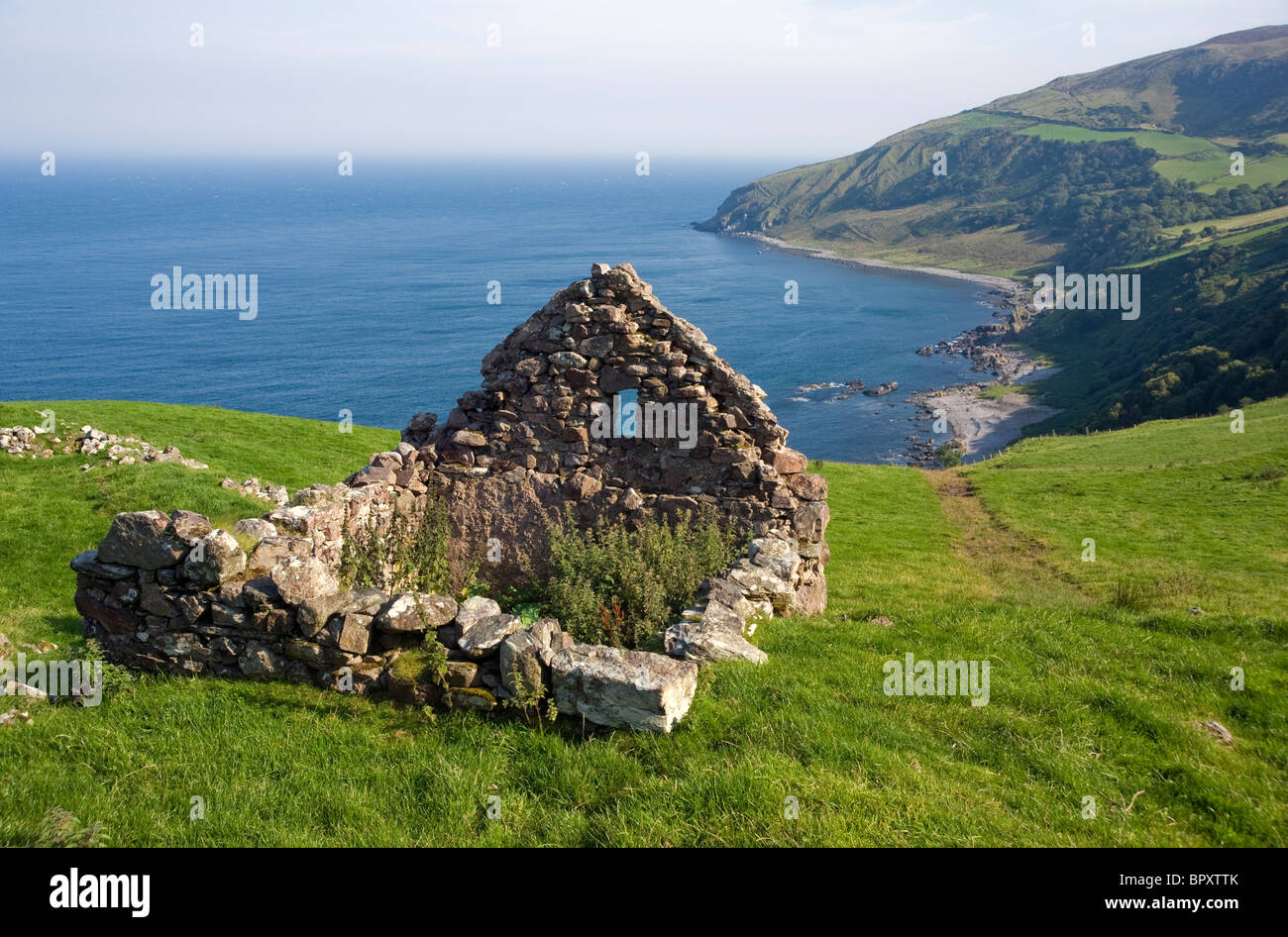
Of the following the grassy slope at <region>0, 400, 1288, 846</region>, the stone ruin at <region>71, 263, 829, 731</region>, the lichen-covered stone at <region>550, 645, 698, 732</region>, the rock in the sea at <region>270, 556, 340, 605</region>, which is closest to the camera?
the grassy slope at <region>0, 400, 1288, 846</region>

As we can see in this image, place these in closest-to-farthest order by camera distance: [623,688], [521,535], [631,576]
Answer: [623,688] < [631,576] < [521,535]

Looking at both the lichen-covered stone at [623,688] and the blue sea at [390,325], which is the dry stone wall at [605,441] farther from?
the blue sea at [390,325]

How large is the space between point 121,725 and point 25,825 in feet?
6.38

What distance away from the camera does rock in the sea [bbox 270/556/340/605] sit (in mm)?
8328

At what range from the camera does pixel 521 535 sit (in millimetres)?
14242

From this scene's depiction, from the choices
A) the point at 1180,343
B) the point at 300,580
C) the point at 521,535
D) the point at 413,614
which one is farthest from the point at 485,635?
the point at 1180,343

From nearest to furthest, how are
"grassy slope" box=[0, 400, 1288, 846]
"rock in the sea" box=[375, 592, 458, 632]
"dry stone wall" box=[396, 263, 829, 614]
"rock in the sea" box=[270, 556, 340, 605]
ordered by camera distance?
"grassy slope" box=[0, 400, 1288, 846] < "rock in the sea" box=[375, 592, 458, 632] < "rock in the sea" box=[270, 556, 340, 605] < "dry stone wall" box=[396, 263, 829, 614]

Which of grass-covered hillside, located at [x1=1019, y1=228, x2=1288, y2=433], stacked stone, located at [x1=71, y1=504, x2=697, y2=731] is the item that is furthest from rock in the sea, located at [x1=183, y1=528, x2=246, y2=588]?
grass-covered hillside, located at [x1=1019, y1=228, x2=1288, y2=433]

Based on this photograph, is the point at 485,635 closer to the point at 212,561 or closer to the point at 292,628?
the point at 292,628

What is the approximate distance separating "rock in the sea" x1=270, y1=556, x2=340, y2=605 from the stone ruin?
0.03m

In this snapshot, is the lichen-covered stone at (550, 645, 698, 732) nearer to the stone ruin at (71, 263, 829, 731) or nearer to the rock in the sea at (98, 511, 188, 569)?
the stone ruin at (71, 263, 829, 731)

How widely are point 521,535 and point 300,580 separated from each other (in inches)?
237

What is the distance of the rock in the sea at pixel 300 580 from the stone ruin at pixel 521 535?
26 millimetres

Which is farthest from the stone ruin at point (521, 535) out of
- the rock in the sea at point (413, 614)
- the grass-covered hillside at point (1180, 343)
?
the grass-covered hillside at point (1180, 343)
